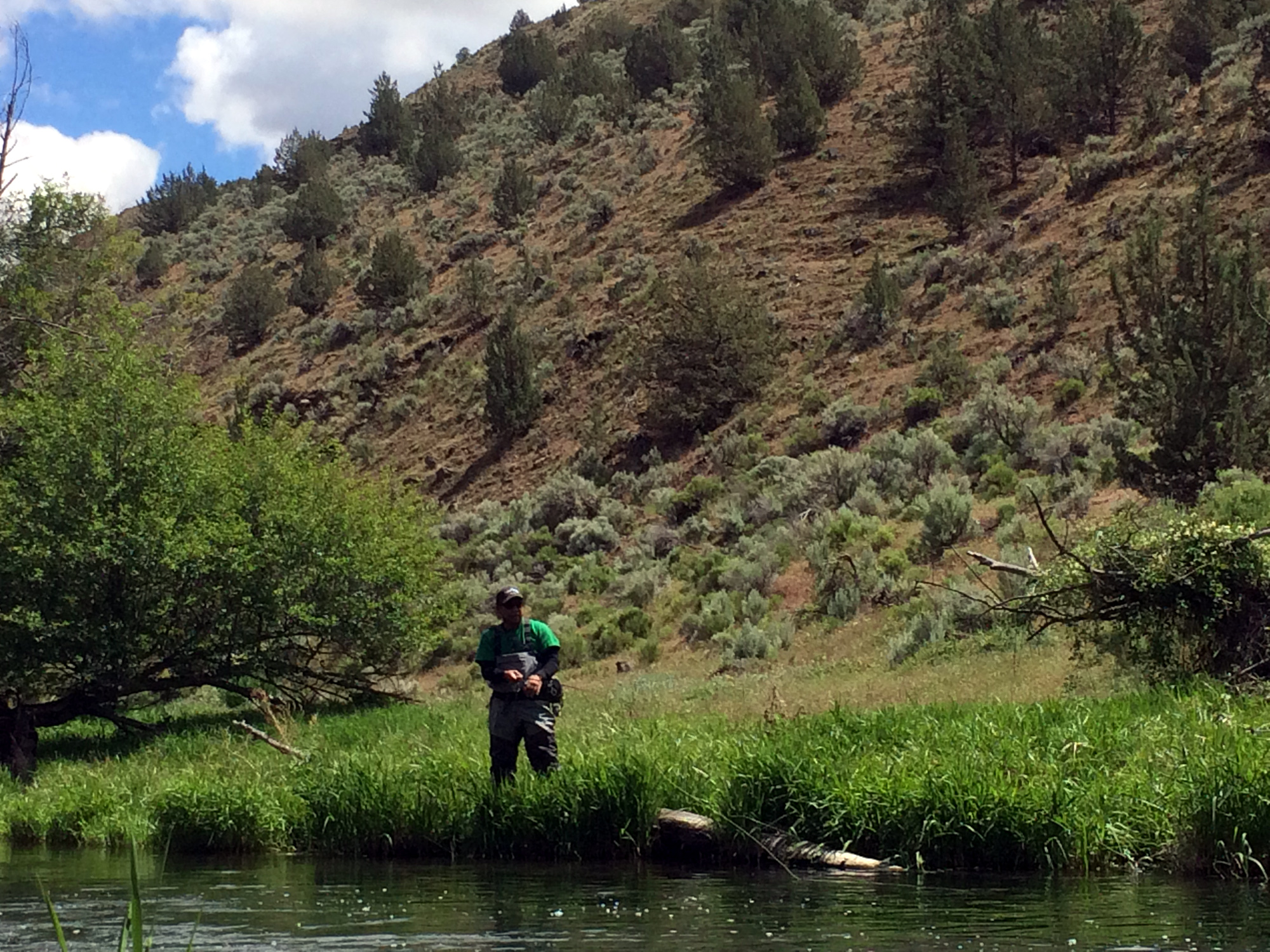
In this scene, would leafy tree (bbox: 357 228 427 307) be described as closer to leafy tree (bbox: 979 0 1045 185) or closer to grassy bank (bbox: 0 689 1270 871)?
leafy tree (bbox: 979 0 1045 185)

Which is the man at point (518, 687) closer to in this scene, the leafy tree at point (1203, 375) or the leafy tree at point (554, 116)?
the leafy tree at point (1203, 375)

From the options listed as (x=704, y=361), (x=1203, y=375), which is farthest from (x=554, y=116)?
(x=1203, y=375)

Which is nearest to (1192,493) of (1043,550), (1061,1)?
(1043,550)

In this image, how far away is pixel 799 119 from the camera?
51.8m

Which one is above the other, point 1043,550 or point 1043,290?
point 1043,290

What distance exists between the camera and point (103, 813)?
1452 centimetres

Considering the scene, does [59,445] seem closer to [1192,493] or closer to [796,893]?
[796,893]

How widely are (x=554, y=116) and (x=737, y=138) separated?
18.1 metres

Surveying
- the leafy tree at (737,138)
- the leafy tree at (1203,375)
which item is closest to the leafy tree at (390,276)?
the leafy tree at (737,138)

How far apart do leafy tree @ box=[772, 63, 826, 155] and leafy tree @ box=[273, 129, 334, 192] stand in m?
30.9

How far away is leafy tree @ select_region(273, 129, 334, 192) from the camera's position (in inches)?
3020

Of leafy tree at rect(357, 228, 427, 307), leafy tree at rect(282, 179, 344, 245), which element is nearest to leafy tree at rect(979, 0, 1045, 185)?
leafy tree at rect(357, 228, 427, 307)

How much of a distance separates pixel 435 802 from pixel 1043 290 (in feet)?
98.8

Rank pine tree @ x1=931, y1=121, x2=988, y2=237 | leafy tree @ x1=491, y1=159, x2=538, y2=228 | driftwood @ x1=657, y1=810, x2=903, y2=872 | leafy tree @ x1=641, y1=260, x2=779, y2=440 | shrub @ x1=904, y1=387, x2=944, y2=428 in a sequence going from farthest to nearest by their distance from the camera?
leafy tree @ x1=491, y1=159, x2=538, y2=228 < pine tree @ x1=931, y1=121, x2=988, y2=237 < leafy tree @ x1=641, y1=260, x2=779, y2=440 < shrub @ x1=904, y1=387, x2=944, y2=428 < driftwood @ x1=657, y1=810, x2=903, y2=872
